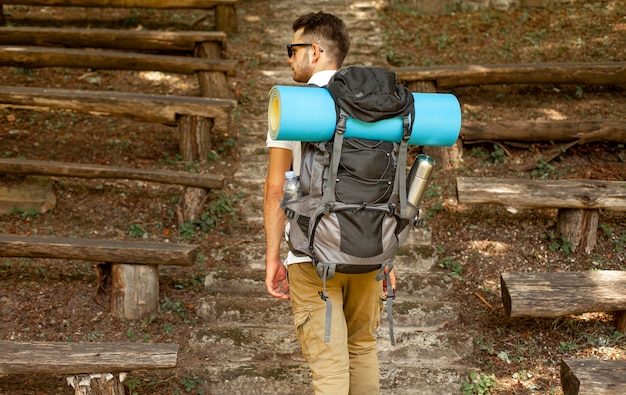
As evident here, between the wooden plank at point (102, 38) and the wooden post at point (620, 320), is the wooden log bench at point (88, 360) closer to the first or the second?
the wooden post at point (620, 320)

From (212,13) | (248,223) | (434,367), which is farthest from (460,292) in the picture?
(212,13)

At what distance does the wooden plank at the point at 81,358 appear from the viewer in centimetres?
360

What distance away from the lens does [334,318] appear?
3.07 metres

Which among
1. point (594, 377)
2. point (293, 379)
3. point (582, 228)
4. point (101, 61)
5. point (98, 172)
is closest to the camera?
point (594, 377)

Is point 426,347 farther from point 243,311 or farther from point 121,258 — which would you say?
point 121,258

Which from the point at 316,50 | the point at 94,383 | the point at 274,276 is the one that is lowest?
the point at 94,383

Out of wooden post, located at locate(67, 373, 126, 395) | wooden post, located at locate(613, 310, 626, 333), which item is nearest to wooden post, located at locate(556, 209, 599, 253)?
wooden post, located at locate(613, 310, 626, 333)

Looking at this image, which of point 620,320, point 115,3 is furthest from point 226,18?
point 620,320

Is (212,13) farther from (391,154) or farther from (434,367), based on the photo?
(391,154)

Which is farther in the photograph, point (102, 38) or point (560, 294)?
point (102, 38)

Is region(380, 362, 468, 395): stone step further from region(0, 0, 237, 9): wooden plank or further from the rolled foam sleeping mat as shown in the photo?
region(0, 0, 237, 9): wooden plank

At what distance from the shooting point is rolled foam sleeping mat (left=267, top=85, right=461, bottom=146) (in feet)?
9.18

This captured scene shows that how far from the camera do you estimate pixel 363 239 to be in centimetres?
291

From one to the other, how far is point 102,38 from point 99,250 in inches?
151
